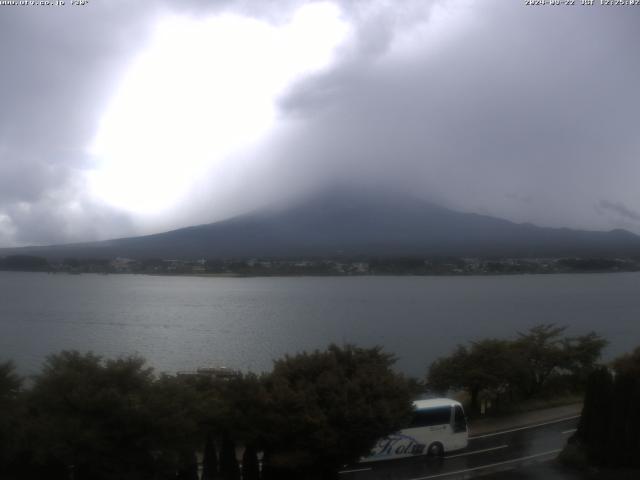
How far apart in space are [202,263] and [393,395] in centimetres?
9773

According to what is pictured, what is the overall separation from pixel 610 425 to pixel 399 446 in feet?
12.8

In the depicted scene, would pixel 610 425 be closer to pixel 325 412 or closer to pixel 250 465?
pixel 325 412

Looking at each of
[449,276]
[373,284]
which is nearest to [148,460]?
[373,284]

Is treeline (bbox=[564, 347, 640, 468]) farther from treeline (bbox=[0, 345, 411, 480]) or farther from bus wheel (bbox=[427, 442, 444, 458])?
treeline (bbox=[0, 345, 411, 480])

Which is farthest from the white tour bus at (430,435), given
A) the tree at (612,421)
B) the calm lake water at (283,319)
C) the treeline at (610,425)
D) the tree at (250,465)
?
the calm lake water at (283,319)

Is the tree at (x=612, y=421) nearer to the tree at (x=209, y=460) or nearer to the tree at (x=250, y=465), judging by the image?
the tree at (x=250, y=465)

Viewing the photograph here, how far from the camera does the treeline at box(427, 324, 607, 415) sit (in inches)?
709

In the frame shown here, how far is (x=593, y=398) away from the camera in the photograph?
12.0 m

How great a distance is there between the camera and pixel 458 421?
13820 mm

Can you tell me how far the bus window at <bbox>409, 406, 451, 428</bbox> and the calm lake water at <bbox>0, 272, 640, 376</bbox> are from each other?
13532 millimetres

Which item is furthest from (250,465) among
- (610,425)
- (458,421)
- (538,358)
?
(538,358)

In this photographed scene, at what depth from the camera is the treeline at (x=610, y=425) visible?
1157cm

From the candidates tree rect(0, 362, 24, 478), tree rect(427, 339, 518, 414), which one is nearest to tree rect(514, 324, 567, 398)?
tree rect(427, 339, 518, 414)

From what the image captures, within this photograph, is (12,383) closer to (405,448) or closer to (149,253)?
(405,448)
